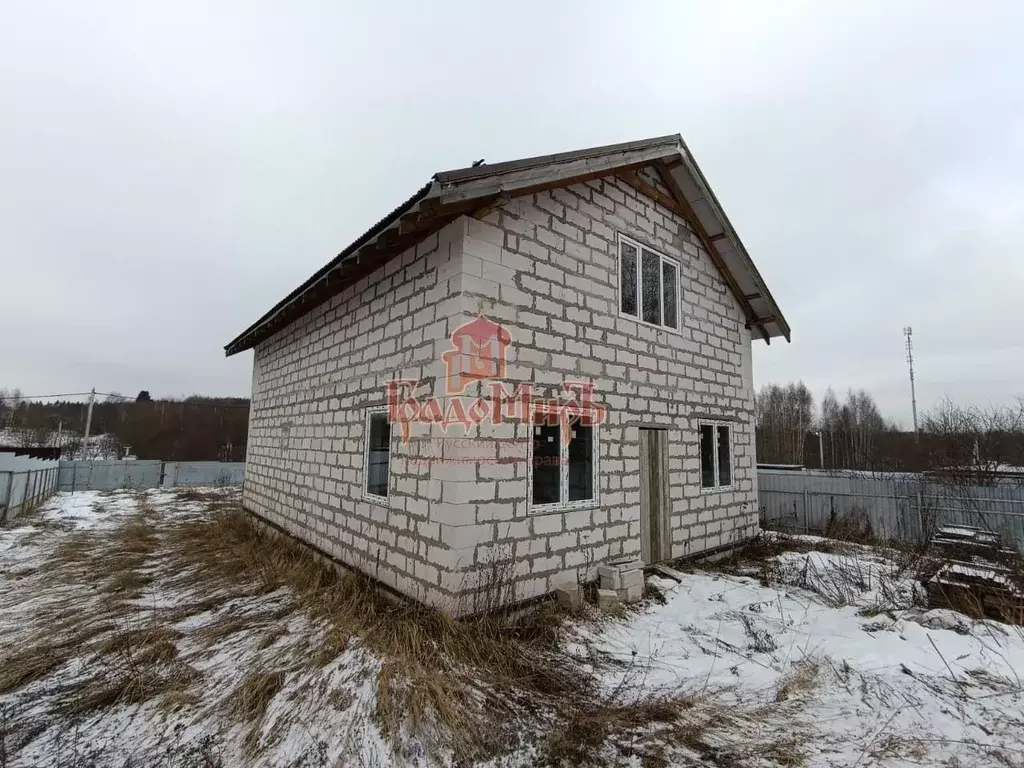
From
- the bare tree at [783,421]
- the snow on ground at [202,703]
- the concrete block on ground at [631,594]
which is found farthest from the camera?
the bare tree at [783,421]

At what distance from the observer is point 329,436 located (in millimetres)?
7852

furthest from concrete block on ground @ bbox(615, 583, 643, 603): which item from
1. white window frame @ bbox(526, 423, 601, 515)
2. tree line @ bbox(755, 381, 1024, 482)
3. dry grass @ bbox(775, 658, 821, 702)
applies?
tree line @ bbox(755, 381, 1024, 482)

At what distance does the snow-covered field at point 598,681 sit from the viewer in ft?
10.4

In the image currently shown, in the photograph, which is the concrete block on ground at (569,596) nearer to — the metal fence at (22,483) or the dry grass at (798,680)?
the dry grass at (798,680)

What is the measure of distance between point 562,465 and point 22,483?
1842cm

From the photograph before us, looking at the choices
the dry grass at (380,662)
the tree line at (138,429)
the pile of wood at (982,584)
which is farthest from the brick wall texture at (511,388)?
the tree line at (138,429)

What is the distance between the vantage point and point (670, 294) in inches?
333

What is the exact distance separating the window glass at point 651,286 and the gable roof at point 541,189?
1199 millimetres

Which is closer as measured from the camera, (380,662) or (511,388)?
(380,662)

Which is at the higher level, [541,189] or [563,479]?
[541,189]

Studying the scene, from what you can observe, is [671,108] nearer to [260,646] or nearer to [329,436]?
[329,436]

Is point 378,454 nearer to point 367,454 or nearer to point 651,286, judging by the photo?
point 367,454

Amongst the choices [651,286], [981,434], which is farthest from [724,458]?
[981,434]

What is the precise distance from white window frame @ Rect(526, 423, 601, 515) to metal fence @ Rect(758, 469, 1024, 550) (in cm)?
886
